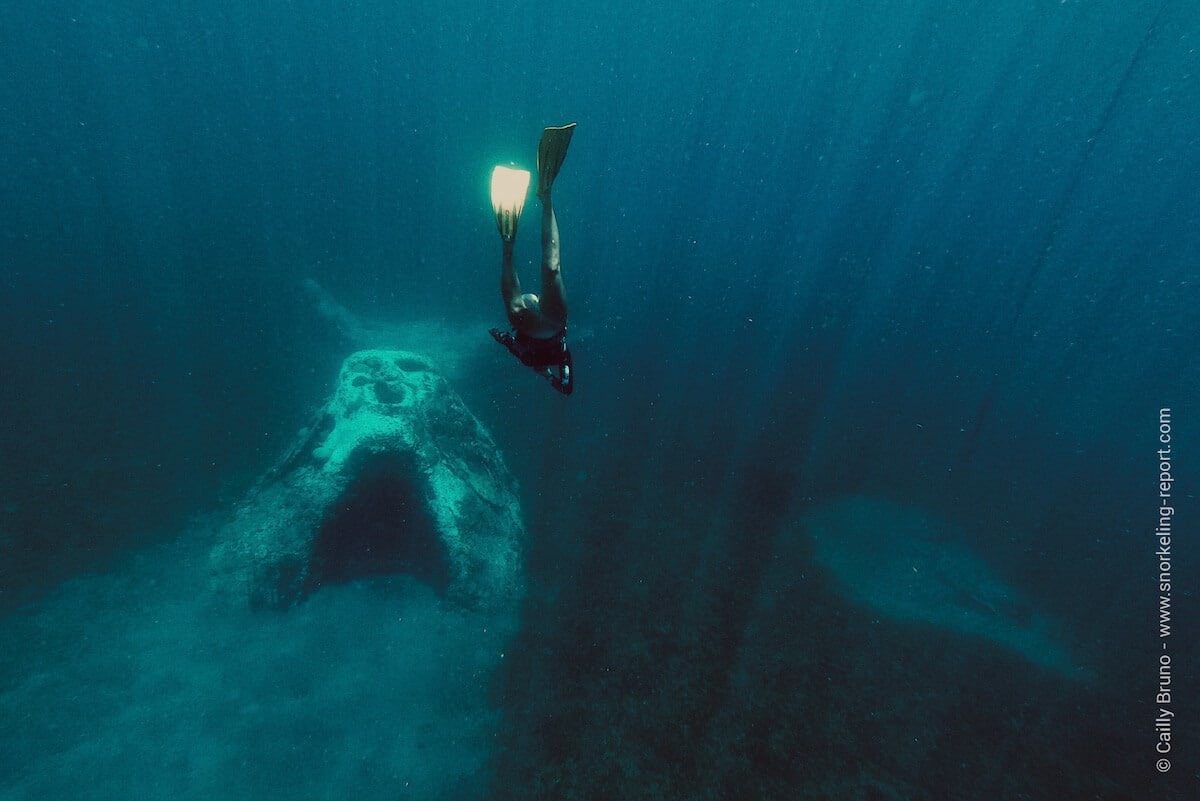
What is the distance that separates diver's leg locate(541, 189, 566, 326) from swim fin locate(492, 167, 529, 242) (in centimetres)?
19

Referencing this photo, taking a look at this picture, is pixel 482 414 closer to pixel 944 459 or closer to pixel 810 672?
pixel 810 672

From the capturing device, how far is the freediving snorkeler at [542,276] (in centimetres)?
343

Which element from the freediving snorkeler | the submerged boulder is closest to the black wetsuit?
the freediving snorkeler

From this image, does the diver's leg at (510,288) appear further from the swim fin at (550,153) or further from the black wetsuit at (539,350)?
the swim fin at (550,153)

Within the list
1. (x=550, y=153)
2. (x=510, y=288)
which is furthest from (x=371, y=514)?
(x=550, y=153)

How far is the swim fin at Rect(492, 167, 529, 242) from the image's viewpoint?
3.40 m

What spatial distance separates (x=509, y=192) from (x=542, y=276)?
0.67m

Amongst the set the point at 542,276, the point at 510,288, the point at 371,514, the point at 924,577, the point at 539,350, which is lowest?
the point at 924,577

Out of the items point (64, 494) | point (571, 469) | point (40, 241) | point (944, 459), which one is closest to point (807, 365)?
point (944, 459)

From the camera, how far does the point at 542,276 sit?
12.2 ft

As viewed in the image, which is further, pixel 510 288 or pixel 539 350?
pixel 539 350

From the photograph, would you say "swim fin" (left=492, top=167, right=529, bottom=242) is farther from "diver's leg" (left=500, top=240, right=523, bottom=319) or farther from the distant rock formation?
the distant rock formation

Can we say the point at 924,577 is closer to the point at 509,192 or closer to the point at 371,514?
the point at 371,514

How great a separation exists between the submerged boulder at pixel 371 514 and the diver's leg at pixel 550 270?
588 centimetres
